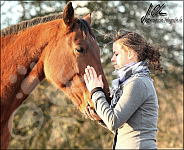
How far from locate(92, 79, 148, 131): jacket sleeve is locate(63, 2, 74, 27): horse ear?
113 centimetres

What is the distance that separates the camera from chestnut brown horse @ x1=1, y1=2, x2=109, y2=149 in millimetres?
2898

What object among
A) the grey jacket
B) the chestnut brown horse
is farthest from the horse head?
the grey jacket

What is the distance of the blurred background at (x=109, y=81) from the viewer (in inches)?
277

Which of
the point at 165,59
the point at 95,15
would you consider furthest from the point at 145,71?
the point at 165,59

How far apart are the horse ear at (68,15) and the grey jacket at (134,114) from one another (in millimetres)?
1078

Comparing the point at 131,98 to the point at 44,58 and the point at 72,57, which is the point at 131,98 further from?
the point at 44,58

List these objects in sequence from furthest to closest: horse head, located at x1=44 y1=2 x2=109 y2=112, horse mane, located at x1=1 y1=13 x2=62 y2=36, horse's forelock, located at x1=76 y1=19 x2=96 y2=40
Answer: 1. horse mane, located at x1=1 y1=13 x2=62 y2=36
2. horse's forelock, located at x1=76 y1=19 x2=96 y2=40
3. horse head, located at x1=44 y1=2 x2=109 y2=112

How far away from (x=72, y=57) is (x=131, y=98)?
1034mm

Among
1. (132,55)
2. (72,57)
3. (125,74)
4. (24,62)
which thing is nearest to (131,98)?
(125,74)

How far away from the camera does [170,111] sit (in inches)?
316

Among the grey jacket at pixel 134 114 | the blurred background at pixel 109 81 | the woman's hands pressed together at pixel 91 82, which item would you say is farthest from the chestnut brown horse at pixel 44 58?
the blurred background at pixel 109 81

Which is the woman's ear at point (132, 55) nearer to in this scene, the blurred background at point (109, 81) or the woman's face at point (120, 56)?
the woman's face at point (120, 56)

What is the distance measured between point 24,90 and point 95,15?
4.51 metres

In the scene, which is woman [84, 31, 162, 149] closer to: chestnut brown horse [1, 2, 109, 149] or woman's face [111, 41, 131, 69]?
woman's face [111, 41, 131, 69]
